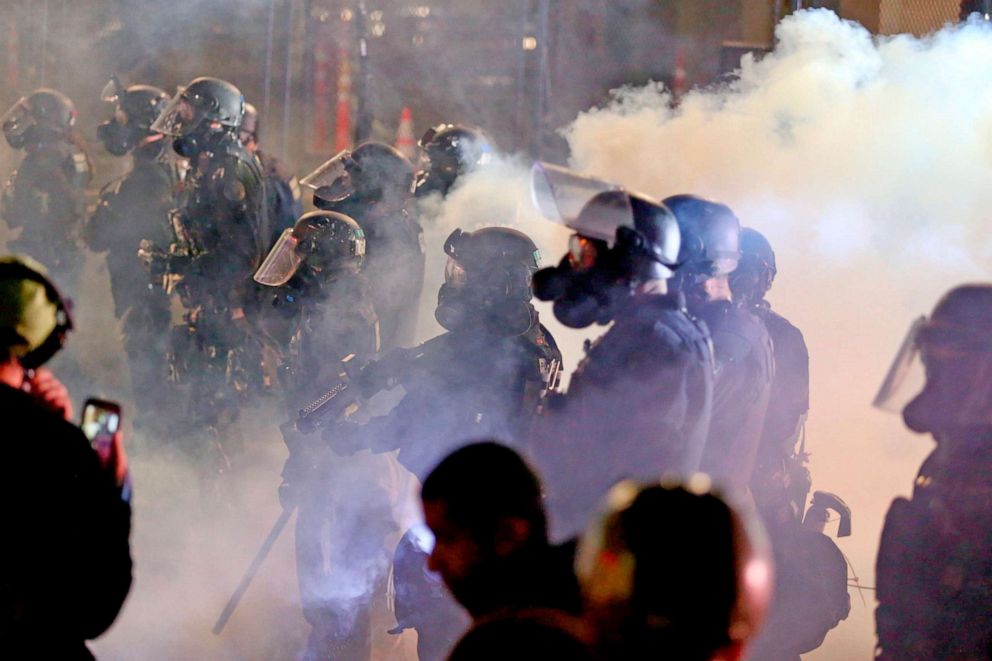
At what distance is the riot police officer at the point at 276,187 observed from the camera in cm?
734

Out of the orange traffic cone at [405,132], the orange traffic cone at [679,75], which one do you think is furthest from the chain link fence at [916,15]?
the orange traffic cone at [405,132]

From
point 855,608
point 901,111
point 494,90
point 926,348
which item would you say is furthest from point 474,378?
point 494,90

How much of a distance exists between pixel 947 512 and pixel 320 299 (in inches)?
126

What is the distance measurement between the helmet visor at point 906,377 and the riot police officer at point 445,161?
4.04m

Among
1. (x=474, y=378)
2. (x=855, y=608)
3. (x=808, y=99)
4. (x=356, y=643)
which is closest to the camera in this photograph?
(x=474, y=378)

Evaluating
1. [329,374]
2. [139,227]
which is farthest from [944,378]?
[139,227]

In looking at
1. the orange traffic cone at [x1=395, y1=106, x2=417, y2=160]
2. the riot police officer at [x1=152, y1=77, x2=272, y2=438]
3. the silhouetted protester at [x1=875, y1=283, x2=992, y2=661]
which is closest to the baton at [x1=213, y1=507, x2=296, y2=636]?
the riot police officer at [x1=152, y1=77, x2=272, y2=438]

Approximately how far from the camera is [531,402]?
4.23 metres

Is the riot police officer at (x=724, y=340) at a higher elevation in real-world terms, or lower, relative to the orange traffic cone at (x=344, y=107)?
higher

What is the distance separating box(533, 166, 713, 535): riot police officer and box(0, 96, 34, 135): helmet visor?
Answer: 677 centimetres

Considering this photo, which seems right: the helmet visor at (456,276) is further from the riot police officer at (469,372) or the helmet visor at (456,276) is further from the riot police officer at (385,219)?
the riot police officer at (385,219)

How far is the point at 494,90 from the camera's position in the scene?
33.3 feet

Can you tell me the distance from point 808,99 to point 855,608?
271 centimetres

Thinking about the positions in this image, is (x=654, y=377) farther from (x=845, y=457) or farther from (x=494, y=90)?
(x=494, y=90)
